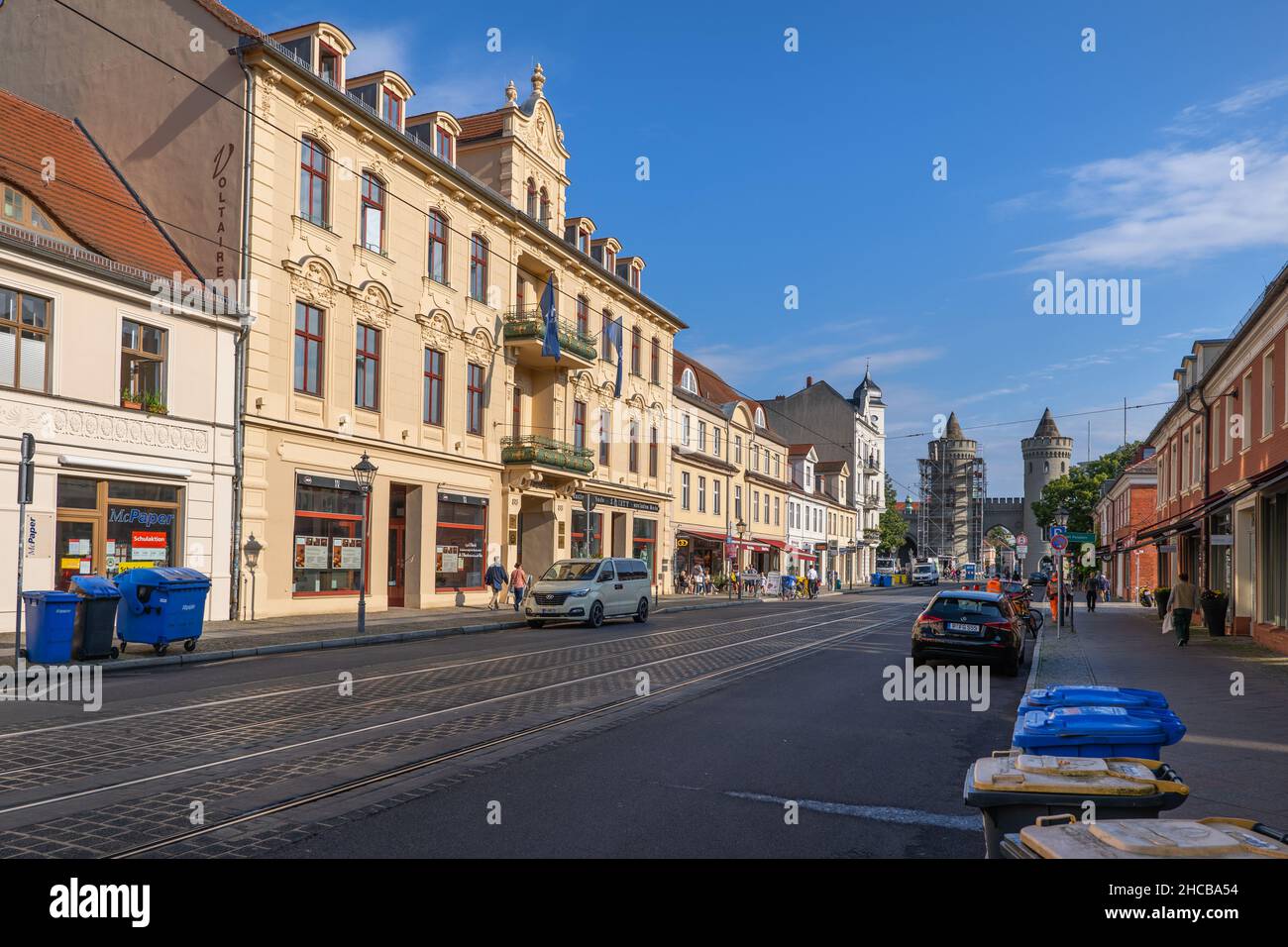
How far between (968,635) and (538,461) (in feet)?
65.7

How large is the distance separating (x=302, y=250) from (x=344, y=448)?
5.09 metres

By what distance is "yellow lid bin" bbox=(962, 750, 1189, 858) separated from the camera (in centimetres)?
404

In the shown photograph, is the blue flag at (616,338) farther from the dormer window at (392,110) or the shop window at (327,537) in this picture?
the shop window at (327,537)

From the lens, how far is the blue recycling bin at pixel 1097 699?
557cm

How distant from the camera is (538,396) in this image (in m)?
37.1

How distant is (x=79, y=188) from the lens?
22156 mm

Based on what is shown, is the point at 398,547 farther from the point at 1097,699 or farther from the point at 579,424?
the point at 1097,699

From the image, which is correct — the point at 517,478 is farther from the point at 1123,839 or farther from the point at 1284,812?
the point at 1123,839

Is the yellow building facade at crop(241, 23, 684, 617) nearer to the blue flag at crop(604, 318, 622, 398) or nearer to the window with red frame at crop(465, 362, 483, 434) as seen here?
the window with red frame at crop(465, 362, 483, 434)

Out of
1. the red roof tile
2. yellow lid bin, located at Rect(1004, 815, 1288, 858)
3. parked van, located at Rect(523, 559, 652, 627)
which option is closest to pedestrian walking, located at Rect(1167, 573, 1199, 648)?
parked van, located at Rect(523, 559, 652, 627)

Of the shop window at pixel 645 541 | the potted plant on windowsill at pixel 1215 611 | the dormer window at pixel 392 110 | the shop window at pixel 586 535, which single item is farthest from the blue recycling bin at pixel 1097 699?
the shop window at pixel 645 541

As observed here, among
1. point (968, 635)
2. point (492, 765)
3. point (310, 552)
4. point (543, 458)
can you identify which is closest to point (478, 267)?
point (543, 458)
